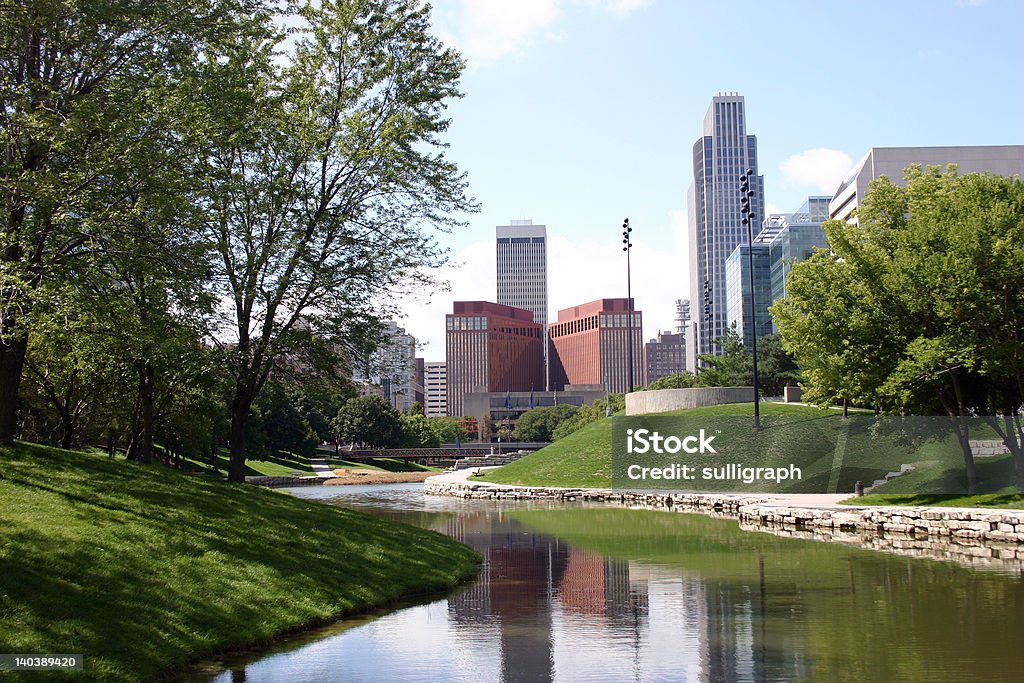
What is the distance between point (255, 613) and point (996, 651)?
12155 millimetres

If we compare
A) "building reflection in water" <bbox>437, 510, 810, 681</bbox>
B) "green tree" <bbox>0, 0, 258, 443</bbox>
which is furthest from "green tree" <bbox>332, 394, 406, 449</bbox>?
"green tree" <bbox>0, 0, 258, 443</bbox>

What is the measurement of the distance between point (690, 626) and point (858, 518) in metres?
19.5

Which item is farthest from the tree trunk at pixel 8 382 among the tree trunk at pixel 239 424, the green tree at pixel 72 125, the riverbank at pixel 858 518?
the riverbank at pixel 858 518

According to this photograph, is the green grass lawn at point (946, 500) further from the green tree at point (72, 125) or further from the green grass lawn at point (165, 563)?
the green tree at point (72, 125)

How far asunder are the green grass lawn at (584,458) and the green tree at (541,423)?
115 meters

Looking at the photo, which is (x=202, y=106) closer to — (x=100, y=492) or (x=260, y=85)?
(x=260, y=85)

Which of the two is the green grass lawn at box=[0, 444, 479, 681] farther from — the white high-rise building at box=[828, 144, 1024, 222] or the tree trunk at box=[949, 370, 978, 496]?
the white high-rise building at box=[828, 144, 1024, 222]

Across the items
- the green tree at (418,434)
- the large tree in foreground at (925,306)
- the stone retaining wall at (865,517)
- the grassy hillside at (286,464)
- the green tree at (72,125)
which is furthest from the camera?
the green tree at (418,434)

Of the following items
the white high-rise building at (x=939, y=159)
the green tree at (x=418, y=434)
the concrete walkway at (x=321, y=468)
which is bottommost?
the concrete walkway at (x=321, y=468)

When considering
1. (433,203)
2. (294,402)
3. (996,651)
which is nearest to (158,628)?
(996,651)

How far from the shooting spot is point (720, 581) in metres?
21.7

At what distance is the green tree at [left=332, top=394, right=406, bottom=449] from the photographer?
142 metres

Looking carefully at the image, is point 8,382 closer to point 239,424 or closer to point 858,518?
point 239,424

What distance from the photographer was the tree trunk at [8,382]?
2098 cm
